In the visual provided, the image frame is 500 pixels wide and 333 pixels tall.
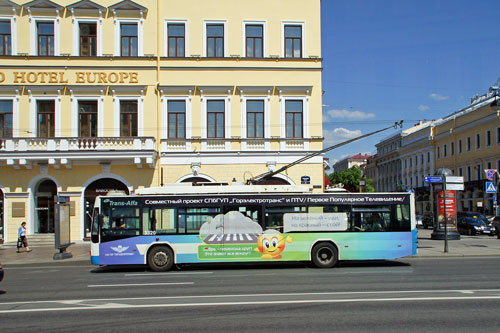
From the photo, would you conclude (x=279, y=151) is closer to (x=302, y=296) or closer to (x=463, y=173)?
(x=302, y=296)

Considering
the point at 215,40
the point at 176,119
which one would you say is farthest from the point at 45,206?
the point at 215,40

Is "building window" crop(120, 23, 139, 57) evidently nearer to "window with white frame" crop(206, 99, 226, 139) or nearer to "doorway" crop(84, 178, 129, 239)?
"window with white frame" crop(206, 99, 226, 139)

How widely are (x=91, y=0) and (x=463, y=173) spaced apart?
56.3 m

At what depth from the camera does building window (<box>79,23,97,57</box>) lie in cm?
2909

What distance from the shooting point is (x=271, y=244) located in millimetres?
17406

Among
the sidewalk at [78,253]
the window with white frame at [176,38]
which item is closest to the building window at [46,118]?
the sidewalk at [78,253]

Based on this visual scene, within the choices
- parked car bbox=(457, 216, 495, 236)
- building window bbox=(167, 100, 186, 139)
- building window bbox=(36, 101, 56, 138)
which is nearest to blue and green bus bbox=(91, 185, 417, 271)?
building window bbox=(167, 100, 186, 139)

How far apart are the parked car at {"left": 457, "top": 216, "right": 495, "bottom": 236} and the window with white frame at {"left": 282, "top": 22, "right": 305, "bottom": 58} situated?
19.9 metres

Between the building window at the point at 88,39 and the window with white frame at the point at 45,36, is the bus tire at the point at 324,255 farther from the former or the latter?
the window with white frame at the point at 45,36

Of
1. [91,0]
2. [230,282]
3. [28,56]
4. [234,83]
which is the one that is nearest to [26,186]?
[28,56]

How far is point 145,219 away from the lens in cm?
1747

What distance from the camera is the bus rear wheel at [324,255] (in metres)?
17.4

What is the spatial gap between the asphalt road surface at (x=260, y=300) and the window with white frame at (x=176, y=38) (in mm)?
16220

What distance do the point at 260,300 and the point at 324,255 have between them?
7446 mm
